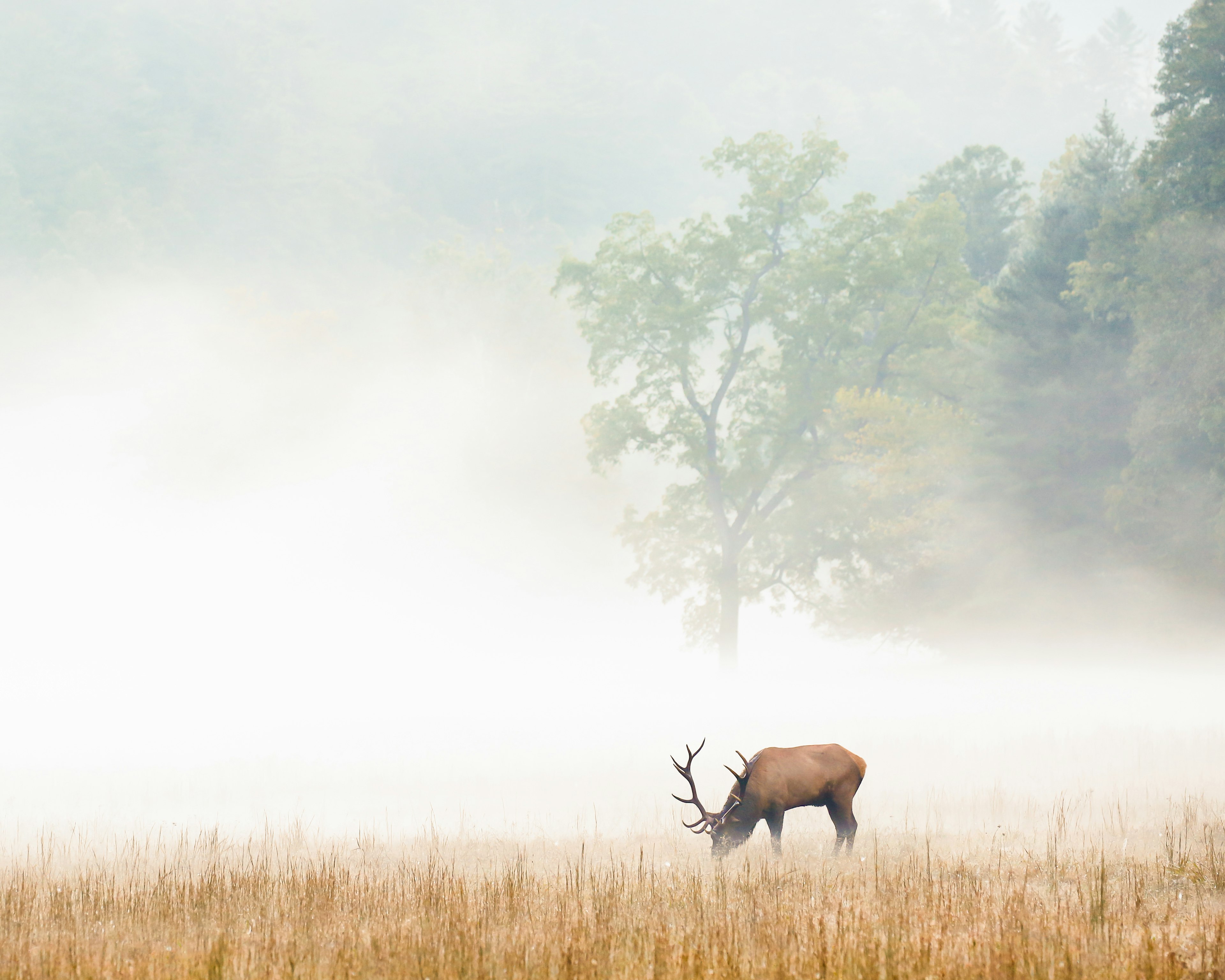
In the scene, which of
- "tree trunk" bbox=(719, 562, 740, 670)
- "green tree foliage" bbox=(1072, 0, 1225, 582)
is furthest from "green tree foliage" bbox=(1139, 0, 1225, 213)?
"tree trunk" bbox=(719, 562, 740, 670)

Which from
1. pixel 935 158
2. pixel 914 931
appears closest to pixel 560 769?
pixel 914 931

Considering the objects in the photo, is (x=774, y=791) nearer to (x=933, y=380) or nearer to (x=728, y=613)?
(x=728, y=613)

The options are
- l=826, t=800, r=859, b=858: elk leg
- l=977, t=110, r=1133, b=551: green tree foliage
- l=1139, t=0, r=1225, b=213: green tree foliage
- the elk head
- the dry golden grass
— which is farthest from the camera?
l=977, t=110, r=1133, b=551: green tree foliage

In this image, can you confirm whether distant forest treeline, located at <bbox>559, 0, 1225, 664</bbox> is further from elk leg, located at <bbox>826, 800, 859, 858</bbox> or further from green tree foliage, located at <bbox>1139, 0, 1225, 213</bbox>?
elk leg, located at <bbox>826, 800, 859, 858</bbox>

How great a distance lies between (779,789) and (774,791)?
0.04 m

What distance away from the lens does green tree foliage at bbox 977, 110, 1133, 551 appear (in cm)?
2652

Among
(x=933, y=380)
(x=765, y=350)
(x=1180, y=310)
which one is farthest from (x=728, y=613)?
(x=1180, y=310)

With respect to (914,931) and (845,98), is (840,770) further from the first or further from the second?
(845,98)

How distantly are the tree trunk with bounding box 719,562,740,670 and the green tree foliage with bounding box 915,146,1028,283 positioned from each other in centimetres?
1800

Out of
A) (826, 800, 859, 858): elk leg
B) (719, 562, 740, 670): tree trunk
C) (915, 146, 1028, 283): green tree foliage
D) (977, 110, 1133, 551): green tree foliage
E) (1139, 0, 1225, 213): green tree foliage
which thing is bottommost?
(826, 800, 859, 858): elk leg

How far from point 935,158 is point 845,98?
128 ft

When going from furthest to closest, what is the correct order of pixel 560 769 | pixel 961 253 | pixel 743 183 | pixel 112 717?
pixel 743 183 < pixel 961 253 < pixel 112 717 < pixel 560 769

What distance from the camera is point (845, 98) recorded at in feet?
609

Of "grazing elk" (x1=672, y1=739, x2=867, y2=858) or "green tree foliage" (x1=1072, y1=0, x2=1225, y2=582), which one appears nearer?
"grazing elk" (x1=672, y1=739, x2=867, y2=858)
